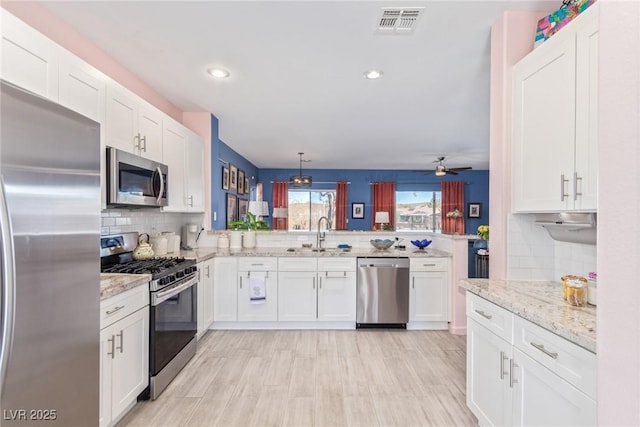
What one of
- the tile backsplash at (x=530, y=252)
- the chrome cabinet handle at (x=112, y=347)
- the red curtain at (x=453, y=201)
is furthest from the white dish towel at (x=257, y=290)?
the red curtain at (x=453, y=201)

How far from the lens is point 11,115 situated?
938mm

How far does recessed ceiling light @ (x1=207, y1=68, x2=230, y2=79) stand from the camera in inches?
108

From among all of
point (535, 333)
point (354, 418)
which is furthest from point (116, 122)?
point (535, 333)

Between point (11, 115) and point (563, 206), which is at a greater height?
point (11, 115)

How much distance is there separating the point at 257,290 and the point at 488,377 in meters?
2.43

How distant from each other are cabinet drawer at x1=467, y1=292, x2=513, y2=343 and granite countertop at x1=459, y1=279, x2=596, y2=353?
0.13 ft

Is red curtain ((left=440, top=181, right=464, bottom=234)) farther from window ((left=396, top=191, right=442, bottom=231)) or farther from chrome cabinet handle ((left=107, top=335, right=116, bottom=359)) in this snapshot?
chrome cabinet handle ((left=107, top=335, right=116, bottom=359))

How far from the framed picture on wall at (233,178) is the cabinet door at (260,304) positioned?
2.57 metres

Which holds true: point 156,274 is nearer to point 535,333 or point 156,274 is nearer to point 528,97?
point 535,333

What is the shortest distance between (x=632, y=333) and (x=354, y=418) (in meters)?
1.77

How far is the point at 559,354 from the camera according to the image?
48.3 inches

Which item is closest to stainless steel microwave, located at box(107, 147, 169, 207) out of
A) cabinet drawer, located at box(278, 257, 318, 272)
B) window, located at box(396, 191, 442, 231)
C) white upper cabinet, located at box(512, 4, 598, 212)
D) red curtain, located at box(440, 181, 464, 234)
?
cabinet drawer, located at box(278, 257, 318, 272)

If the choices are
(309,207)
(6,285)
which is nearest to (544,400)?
(6,285)

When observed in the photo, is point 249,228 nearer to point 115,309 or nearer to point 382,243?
point 382,243
